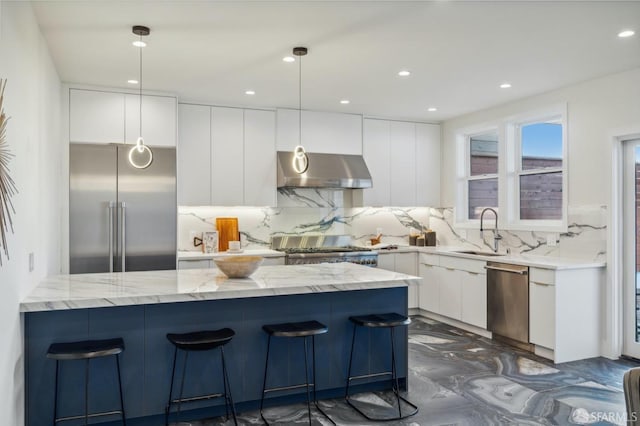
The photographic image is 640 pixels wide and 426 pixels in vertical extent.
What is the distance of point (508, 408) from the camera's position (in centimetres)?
333

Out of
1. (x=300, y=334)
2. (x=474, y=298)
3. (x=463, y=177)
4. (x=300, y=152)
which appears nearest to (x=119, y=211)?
(x=300, y=152)

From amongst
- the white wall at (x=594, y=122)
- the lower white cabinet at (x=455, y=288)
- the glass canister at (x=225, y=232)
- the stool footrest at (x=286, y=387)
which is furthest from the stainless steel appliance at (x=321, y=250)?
the white wall at (x=594, y=122)

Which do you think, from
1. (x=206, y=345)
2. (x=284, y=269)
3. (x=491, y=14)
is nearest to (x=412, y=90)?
(x=491, y=14)

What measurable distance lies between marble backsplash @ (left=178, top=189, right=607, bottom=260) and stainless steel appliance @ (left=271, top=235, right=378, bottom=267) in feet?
0.47

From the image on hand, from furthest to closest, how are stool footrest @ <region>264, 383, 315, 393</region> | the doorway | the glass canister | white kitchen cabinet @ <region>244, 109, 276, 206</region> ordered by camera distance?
the glass canister
white kitchen cabinet @ <region>244, 109, 276, 206</region>
the doorway
stool footrest @ <region>264, 383, 315, 393</region>

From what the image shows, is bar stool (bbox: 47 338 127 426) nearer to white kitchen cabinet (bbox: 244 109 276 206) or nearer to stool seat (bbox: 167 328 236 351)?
stool seat (bbox: 167 328 236 351)

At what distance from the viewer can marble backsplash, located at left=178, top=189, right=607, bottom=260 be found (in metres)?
5.03

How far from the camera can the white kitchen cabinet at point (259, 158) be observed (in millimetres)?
5684

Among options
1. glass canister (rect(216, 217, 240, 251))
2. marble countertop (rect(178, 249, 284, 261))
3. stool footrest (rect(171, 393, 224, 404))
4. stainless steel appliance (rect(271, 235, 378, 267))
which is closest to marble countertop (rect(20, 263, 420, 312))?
stool footrest (rect(171, 393, 224, 404))

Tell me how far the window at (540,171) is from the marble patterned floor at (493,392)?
1592 millimetres

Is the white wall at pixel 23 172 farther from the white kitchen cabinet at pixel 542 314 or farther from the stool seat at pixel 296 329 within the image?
the white kitchen cabinet at pixel 542 314

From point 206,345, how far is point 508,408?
7.03 ft

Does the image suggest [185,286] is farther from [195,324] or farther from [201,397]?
[201,397]

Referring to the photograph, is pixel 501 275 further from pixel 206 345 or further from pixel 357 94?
pixel 206 345
